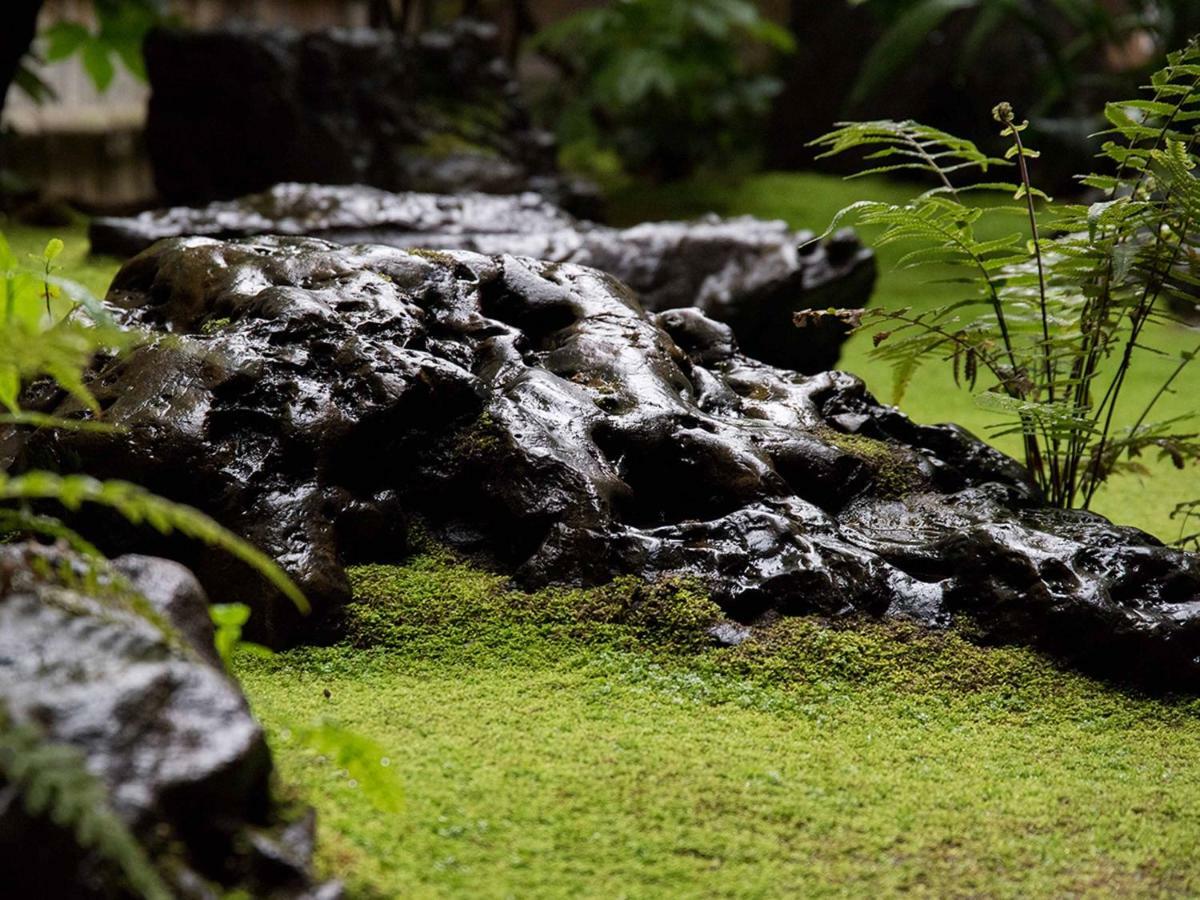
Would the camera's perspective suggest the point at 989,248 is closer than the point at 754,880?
No

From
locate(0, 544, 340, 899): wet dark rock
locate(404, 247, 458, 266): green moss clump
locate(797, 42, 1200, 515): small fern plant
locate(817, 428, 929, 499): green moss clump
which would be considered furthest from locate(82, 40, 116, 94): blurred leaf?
locate(0, 544, 340, 899): wet dark rock

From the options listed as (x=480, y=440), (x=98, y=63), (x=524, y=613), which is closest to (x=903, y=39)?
(x=98, y=63)

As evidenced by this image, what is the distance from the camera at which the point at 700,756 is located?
2.40 m

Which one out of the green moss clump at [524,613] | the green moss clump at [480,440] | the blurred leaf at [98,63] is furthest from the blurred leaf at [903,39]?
the green moss clump at [524,613]

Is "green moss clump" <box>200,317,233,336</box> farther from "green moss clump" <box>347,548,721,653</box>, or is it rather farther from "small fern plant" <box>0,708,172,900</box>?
"small fern plant" <box>0,708,172,900</box>

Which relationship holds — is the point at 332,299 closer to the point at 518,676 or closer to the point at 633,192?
the point at 518,676

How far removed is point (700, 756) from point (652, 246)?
12.4 feet

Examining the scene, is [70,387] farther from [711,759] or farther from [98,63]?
[98,63]

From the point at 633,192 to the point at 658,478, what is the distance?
750 cm

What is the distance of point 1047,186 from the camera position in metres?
10.3

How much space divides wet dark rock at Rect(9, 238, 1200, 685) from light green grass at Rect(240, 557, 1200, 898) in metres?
0.12

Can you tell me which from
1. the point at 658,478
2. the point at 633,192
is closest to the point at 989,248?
the point at 658,478

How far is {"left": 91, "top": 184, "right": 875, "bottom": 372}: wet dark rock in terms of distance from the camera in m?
5.68

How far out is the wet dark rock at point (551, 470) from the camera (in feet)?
9.61
